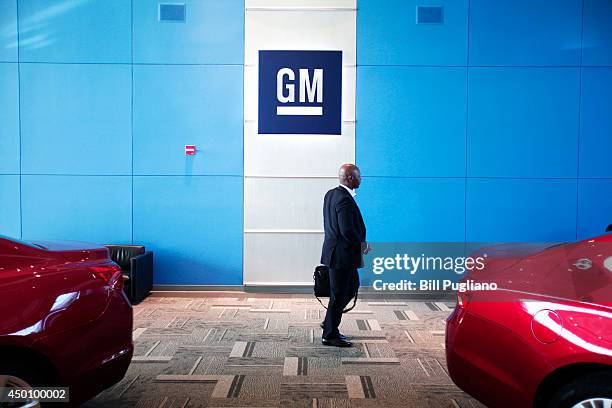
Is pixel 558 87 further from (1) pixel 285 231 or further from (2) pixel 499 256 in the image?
(2) pixel 499 256

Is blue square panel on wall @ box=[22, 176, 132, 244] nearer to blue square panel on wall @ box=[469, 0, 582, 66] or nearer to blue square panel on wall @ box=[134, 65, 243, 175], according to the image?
blue square panel on wall @ box=[134, 65, 243, 175]

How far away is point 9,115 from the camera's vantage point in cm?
665

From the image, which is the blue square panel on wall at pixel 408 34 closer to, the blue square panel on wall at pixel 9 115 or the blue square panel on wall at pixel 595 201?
the blue square panel on wall at pixel 595 201

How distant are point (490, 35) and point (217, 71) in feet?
11.3

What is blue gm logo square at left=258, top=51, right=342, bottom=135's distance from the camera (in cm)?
670

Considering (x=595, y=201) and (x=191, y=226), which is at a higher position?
(x=595, y=201)

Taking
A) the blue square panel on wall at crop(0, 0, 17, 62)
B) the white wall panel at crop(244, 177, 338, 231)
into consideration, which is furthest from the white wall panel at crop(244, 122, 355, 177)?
the blue square panel on wall at crop(0, 0, 17, 62)

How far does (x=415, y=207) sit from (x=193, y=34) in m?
3.55

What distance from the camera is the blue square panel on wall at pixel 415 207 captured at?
6785 millimetres

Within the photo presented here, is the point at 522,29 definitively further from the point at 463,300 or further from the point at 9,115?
the point at 9,115

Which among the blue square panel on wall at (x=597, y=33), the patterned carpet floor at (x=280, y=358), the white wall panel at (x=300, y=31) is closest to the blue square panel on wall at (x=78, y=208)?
the patterned carpet floor at (x=280, y=358)

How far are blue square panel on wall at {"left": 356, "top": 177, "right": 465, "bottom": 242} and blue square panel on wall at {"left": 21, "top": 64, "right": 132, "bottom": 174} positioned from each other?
10.2 feet

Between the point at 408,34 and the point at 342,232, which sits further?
the point at 408,34

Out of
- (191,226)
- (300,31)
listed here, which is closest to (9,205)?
(191,226)
